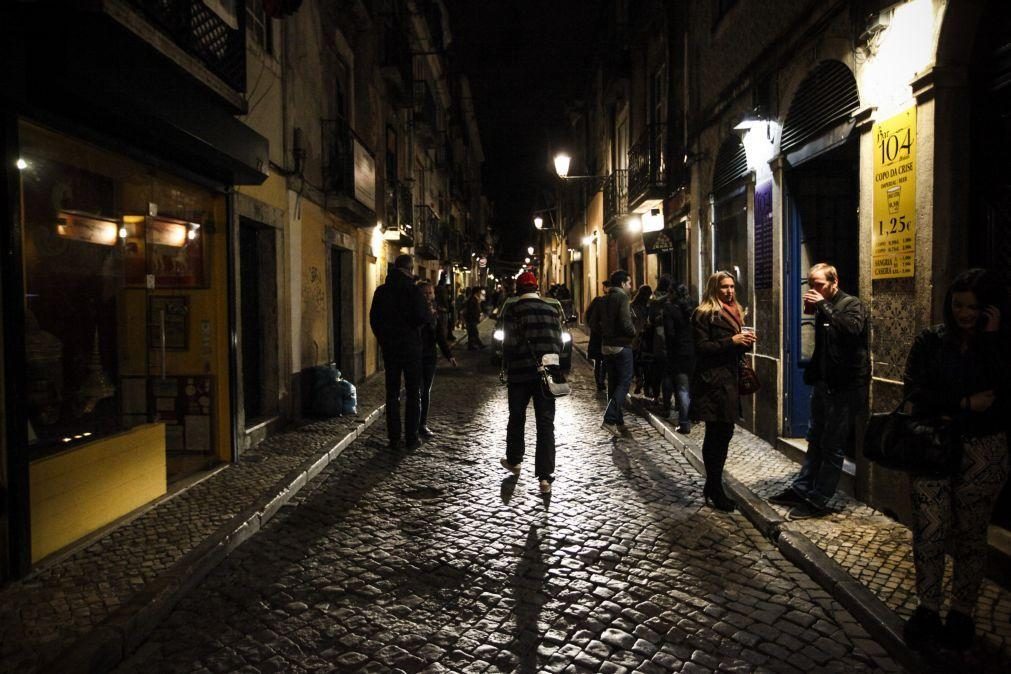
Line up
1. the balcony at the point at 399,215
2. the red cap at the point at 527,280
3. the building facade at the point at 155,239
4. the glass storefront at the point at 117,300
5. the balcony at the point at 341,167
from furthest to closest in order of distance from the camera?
the balcony at the point at 399,215, the balcony at the point at 341,167, the red cap at the point at 527,280, the glass storefront at the point at 117,300, the building facade at the point at 155,239

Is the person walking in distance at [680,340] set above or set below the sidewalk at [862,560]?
above

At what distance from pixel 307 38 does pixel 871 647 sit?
35.2 ft

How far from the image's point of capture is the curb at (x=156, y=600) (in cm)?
327

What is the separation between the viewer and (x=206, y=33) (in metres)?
6.69

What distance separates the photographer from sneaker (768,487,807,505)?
5551 mm

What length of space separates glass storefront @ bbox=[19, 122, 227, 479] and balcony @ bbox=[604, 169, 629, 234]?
12.5m

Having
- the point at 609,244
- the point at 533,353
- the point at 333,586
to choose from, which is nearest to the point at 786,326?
the point at 533,353

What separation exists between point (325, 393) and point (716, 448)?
607 cm

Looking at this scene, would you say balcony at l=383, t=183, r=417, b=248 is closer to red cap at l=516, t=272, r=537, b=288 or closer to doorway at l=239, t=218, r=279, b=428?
doorway at l=239, t=218, r=279, b=428

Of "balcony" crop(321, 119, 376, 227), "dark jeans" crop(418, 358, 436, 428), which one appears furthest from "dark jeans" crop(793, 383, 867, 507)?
"balcony" crop(321, 119, 376, 227)

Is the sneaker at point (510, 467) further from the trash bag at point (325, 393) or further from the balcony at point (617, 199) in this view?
the balcony at point (617, 199)

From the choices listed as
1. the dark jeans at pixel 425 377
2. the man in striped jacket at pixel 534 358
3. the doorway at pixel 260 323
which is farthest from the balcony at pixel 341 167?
the man in striped jacket at pixel 534 358

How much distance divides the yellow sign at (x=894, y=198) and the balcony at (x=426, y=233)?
1754cm

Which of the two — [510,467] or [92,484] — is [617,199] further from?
[92,484]
